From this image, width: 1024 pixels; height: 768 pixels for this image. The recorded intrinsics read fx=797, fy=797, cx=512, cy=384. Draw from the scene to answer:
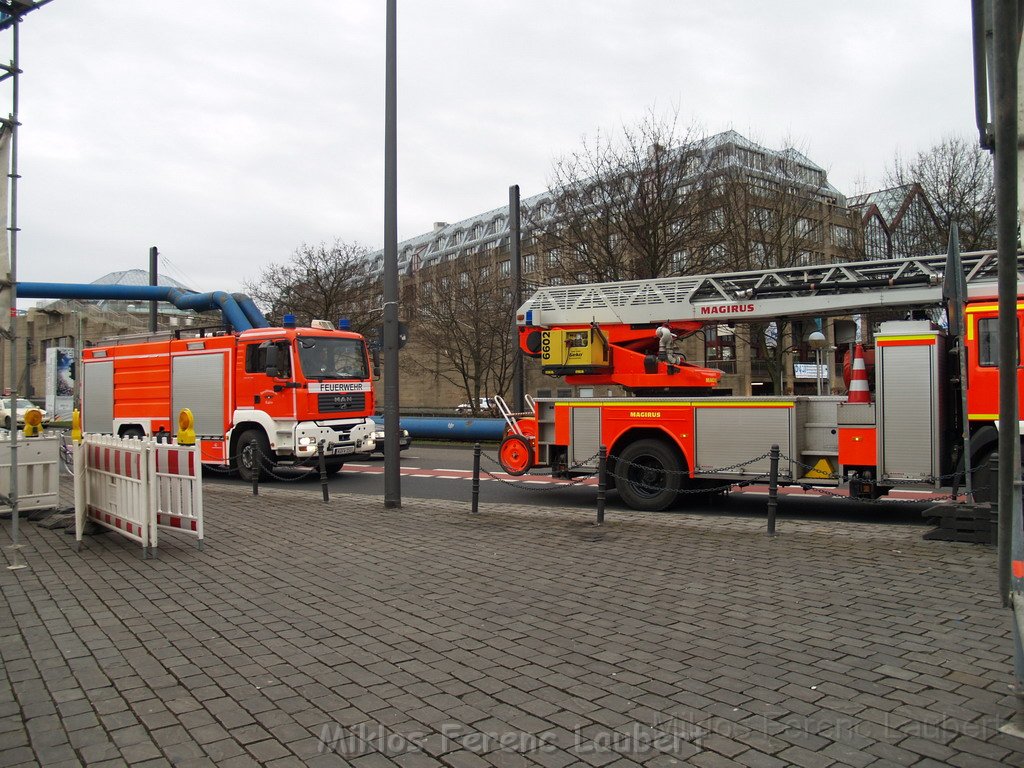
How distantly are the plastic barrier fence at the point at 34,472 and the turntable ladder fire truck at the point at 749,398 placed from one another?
241 inches

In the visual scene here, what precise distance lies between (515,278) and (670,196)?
183 inches

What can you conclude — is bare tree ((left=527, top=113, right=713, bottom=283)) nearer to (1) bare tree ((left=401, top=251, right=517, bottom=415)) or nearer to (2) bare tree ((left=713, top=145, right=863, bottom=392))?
(2) bare tree ((left=713, top=145, right=863, bottom=392))

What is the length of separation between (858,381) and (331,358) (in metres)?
9.77

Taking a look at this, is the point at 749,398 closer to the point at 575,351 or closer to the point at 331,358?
the point at 575,351

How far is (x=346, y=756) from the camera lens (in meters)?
3.46

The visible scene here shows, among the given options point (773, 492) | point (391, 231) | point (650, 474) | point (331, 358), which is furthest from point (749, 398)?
point (331, 358)

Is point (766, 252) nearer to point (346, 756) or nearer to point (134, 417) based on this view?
point (134, 417)

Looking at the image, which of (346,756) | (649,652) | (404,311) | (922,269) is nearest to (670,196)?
(922,269)

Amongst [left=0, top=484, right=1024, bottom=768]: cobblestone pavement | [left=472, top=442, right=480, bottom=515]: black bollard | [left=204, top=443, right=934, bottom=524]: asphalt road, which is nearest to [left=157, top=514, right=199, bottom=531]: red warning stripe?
[left=0, top=484, right=1024, bottom=768]: cobblestone pavement

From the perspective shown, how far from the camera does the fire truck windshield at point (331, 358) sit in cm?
1516

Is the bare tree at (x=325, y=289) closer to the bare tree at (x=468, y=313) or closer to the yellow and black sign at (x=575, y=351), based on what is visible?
the bare tree at (x=468, y=313)

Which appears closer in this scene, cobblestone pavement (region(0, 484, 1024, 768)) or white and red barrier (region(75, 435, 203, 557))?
cobblestone pavement (region(0, 484, 1024, 768))

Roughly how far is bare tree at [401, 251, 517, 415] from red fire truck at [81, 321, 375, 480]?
1653 cm

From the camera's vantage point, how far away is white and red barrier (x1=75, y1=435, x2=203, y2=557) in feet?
24.4
